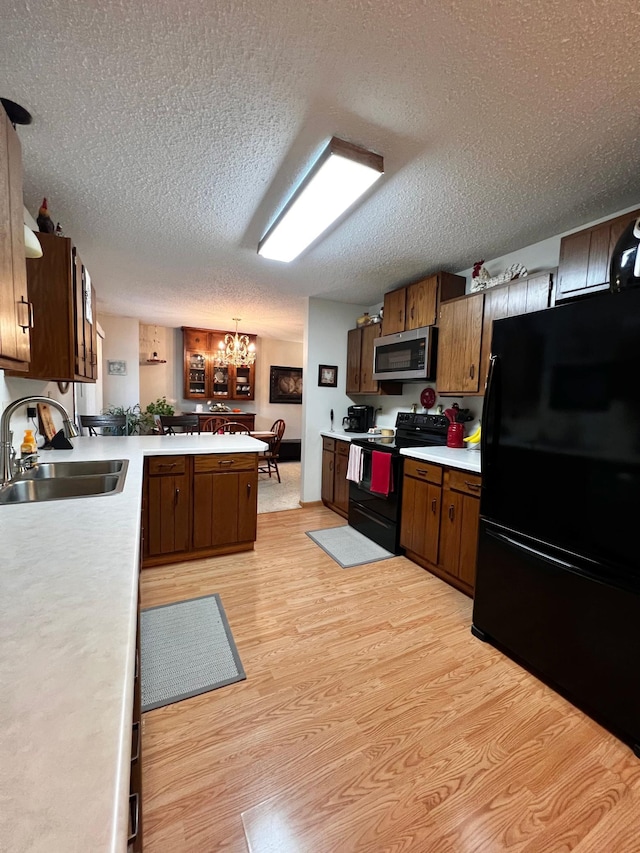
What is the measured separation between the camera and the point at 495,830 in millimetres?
1104

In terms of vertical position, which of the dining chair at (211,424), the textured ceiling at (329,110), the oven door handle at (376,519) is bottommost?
the oven door handle at (376,519)

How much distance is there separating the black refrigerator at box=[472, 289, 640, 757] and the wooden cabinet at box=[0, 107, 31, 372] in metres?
2.03

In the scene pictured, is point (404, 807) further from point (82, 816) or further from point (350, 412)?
point (350, 412)

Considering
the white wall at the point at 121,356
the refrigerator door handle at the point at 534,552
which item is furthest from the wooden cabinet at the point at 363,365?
the white wall at the point at 121,356

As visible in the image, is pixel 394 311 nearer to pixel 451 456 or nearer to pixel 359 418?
pixel 359 418

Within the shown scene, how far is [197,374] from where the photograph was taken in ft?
20.6

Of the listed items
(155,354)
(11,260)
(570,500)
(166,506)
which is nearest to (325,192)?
(11,260)

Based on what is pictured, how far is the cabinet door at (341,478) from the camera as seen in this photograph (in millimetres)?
3824

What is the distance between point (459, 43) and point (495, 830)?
2479 mm

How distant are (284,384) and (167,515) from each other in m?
4.83

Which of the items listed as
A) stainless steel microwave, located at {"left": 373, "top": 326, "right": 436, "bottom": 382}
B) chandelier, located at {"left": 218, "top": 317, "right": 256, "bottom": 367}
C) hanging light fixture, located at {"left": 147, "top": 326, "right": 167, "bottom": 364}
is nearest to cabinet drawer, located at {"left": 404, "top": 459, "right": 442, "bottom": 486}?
stainless steel microwave, located at {"left": 373, "top": 326, "right": 436, "bottom": 382}

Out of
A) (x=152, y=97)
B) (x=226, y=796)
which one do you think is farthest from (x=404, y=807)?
(x=152, y=97)

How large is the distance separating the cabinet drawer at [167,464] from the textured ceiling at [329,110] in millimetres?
1628

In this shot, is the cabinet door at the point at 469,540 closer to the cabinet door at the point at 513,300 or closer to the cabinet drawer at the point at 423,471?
the cabinet drawer at the point at 423,471
